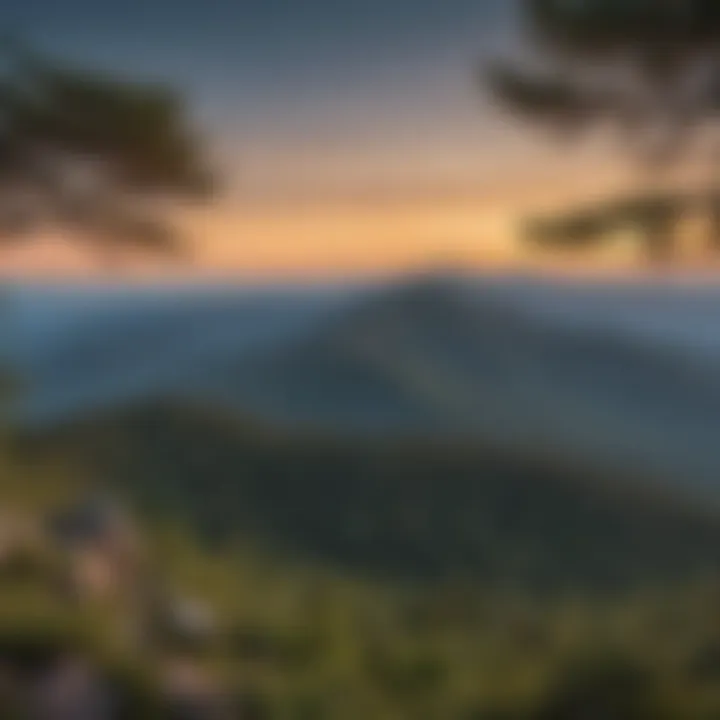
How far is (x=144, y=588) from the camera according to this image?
0.84 metres

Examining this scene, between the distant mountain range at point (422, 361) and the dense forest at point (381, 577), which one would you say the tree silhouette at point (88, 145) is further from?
the dense forest at point (381, 577)

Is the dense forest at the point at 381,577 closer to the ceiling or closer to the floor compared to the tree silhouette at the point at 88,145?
closer to the floor

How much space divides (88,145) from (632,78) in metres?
0.44

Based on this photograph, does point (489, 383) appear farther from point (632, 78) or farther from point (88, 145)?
point (88, 145)

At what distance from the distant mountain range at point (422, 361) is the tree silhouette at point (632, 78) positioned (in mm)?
85

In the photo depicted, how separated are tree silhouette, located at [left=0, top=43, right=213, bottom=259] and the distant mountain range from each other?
0.08 metres

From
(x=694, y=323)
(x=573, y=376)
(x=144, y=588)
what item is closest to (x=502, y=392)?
(x=573, y=376)

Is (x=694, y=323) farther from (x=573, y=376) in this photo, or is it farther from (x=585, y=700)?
(x=585, y=700)

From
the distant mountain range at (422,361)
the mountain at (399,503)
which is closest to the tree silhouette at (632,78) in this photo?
the distant mountain range at (422,361)

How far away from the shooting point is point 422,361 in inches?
32.4

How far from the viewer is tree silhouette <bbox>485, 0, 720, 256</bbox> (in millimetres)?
776

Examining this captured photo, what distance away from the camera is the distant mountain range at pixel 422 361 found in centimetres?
81

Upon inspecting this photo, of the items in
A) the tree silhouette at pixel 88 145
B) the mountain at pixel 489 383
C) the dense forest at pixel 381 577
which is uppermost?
the tree silhouette at pixel 88 145

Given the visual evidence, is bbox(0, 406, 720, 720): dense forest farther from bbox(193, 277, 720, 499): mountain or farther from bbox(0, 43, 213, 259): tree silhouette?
bbox(0, 43, 213, 259): tree silhouette
